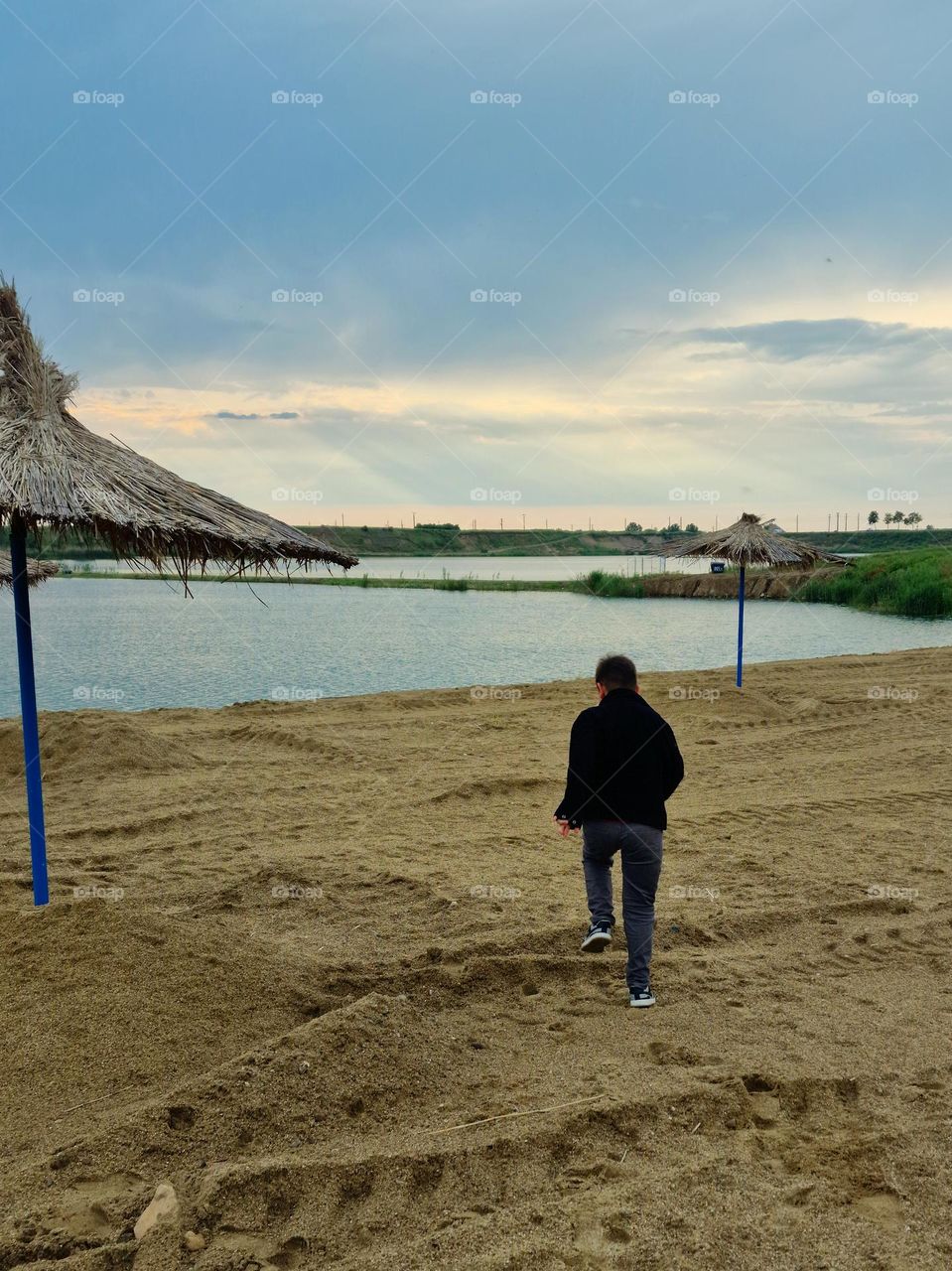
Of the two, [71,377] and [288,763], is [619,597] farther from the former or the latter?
[71,377]

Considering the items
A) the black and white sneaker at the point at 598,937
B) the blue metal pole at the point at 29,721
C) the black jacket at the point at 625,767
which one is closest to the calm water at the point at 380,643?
the blue metal pole at the point at 29,721

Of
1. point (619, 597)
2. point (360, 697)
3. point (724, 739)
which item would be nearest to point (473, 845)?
point (724, 739)

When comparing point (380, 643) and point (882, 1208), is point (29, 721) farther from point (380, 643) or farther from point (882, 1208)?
point (380, 643)

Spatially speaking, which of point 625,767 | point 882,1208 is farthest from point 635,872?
point 882,1208

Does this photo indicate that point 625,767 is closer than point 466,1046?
No

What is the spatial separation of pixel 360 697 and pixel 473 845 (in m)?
7.93

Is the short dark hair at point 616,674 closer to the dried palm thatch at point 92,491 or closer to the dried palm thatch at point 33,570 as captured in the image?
the dried palm thatch at point 92,491

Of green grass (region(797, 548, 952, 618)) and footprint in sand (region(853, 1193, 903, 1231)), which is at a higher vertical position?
green grass (region(797, 548, 952, 618))

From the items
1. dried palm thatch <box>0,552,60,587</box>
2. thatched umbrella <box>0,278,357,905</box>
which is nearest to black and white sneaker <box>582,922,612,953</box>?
thatched umbrella <box>0,278,357,905</box>

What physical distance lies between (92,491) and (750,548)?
39.4ft

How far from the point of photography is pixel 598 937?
4508 millimetres

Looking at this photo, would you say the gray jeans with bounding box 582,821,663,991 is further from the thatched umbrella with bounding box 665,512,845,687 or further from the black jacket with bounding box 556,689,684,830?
the thatched umbrella with bounding box 665,512,845,687

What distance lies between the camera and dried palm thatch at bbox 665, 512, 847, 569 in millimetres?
14656

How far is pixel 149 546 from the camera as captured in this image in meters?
4.70
